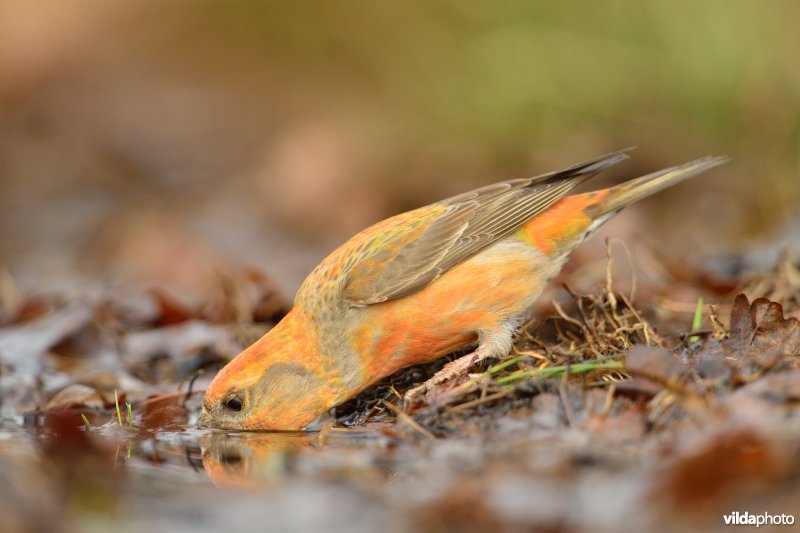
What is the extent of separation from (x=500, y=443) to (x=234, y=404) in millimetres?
1590

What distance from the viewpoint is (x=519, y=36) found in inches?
436

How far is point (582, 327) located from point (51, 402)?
2.97 meters

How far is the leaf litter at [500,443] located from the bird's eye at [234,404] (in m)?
0.15

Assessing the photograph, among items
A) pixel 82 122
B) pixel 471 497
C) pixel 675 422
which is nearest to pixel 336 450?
pixel 471 497

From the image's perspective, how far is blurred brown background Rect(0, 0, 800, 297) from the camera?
32.8ft

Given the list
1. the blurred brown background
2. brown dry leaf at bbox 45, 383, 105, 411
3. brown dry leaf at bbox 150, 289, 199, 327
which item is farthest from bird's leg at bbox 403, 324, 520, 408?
the blurred brown background

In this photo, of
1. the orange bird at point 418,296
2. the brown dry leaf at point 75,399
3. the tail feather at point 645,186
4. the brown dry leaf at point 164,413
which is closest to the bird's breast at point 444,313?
the orange bird at point 418,296

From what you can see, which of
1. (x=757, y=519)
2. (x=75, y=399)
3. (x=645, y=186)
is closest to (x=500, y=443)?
(x=757, y=519)

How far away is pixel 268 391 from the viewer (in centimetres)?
466

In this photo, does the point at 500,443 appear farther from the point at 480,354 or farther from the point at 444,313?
the point at 444,313

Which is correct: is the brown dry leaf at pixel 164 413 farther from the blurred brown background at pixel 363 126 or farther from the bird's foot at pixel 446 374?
the blurred brown background at pixel 363 126

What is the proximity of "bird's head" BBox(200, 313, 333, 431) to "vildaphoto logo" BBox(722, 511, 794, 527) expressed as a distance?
7.98 ft

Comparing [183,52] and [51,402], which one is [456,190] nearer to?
[51,402]

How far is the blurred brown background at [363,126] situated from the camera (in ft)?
32.8
